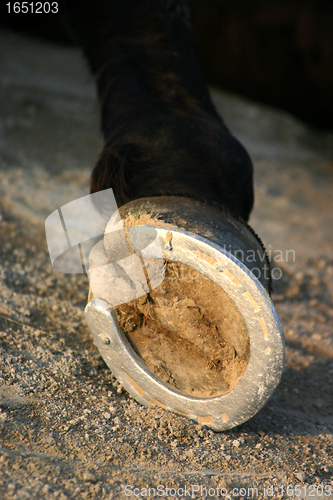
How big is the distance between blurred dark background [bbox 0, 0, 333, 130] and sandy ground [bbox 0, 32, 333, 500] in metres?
1.08

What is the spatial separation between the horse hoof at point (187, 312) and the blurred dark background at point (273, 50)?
7.91 ft

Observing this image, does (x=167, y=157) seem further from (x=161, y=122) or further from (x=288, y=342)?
(x=288, y=342)

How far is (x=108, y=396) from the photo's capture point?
3.51 feet

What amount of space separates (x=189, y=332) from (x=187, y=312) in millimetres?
45

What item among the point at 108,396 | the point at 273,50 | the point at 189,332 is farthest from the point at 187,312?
the point at 273,50

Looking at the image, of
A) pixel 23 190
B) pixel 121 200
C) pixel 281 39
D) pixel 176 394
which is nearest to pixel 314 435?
pixel 176 394

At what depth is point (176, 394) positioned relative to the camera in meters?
0.99

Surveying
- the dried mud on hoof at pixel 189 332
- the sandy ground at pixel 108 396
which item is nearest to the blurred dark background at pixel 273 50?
the sandy ground at pixel 108 396

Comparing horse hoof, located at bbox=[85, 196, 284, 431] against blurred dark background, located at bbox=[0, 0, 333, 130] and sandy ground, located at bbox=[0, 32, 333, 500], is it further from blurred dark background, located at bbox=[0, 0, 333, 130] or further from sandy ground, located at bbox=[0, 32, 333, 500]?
blurred dark background, located at bbox=[0, 0, 333, 130]

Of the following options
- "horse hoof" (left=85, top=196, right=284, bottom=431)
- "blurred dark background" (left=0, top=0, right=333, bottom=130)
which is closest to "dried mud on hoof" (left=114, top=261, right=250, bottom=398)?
"horse hoof" (left=85, top=196, right=284, bottom=431)

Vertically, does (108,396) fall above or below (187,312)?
below

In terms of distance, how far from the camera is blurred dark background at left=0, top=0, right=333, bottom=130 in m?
2.92

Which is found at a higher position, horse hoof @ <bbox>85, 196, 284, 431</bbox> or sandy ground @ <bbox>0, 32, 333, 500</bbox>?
horse hoof @ <bbox>85, 196, 284, 431</bbox>

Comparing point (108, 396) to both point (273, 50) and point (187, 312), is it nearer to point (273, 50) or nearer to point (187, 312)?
point (187, 312)
